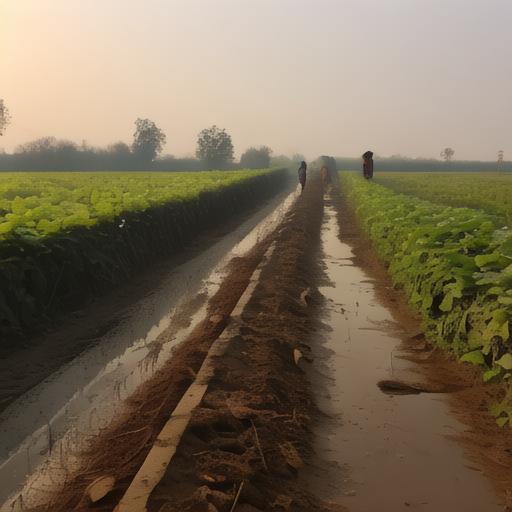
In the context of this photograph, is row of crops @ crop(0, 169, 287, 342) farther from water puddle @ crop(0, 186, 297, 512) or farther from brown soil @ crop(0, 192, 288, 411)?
water puddle @ crop(0, 186, 297, 512)

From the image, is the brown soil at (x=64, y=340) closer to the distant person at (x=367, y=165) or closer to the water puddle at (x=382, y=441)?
the water puddle at (x=382, y=441)

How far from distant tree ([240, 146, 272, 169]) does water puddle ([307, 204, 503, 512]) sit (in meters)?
90.9

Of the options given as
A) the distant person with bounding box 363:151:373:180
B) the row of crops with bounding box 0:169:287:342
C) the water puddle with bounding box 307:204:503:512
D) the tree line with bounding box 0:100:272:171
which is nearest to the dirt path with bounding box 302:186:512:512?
the water puddle with bounding box 307:204:503:512

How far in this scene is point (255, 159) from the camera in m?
99.1

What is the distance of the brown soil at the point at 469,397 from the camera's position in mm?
4574

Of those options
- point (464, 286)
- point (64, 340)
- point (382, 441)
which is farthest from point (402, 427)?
point (64, 340)

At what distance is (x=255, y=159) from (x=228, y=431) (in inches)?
3783

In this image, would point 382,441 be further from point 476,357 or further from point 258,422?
point 476,357

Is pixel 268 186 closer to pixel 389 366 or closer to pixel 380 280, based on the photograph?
pixel 380 280

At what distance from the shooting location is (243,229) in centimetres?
2236

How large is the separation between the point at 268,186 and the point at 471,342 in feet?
135

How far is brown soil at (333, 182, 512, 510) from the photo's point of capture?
15.0 ft

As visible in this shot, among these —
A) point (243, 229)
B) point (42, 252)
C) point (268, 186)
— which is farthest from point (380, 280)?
point (268, 186)

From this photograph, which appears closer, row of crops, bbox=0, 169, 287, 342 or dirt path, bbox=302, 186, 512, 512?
dirt path, bbox=302, 186, 512, 512
